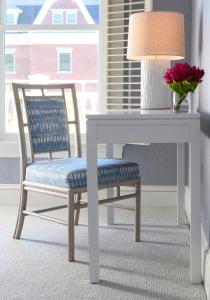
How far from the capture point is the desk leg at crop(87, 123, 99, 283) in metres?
2.33

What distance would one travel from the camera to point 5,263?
266 cm

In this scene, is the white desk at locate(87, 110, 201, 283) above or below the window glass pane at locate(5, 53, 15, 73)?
below

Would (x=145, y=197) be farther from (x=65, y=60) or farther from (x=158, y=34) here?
(x=158, y=34)

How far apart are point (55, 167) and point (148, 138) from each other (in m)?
0.71

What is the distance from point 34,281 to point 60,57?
6.98 ft

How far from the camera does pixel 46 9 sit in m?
4.02

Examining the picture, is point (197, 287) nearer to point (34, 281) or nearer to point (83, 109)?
point (34, 281)

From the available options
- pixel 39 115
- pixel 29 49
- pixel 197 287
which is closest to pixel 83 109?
pixel 29 49

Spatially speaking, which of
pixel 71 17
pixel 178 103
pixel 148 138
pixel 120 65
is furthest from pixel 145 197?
pixel 148 138

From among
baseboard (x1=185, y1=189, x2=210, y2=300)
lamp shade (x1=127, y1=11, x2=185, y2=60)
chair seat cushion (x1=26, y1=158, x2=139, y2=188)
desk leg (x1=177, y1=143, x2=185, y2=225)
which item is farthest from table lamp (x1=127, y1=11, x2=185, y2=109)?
baseboard (x1=185, y1=189, x2=210, y2=300)

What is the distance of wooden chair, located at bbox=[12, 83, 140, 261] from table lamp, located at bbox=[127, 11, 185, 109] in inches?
16.6

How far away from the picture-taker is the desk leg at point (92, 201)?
2332 mm

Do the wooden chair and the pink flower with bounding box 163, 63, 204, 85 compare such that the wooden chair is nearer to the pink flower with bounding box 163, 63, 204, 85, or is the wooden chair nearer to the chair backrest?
the chair backrest

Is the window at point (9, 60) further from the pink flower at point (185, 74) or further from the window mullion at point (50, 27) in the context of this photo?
the pink flower at point (185, 74)
